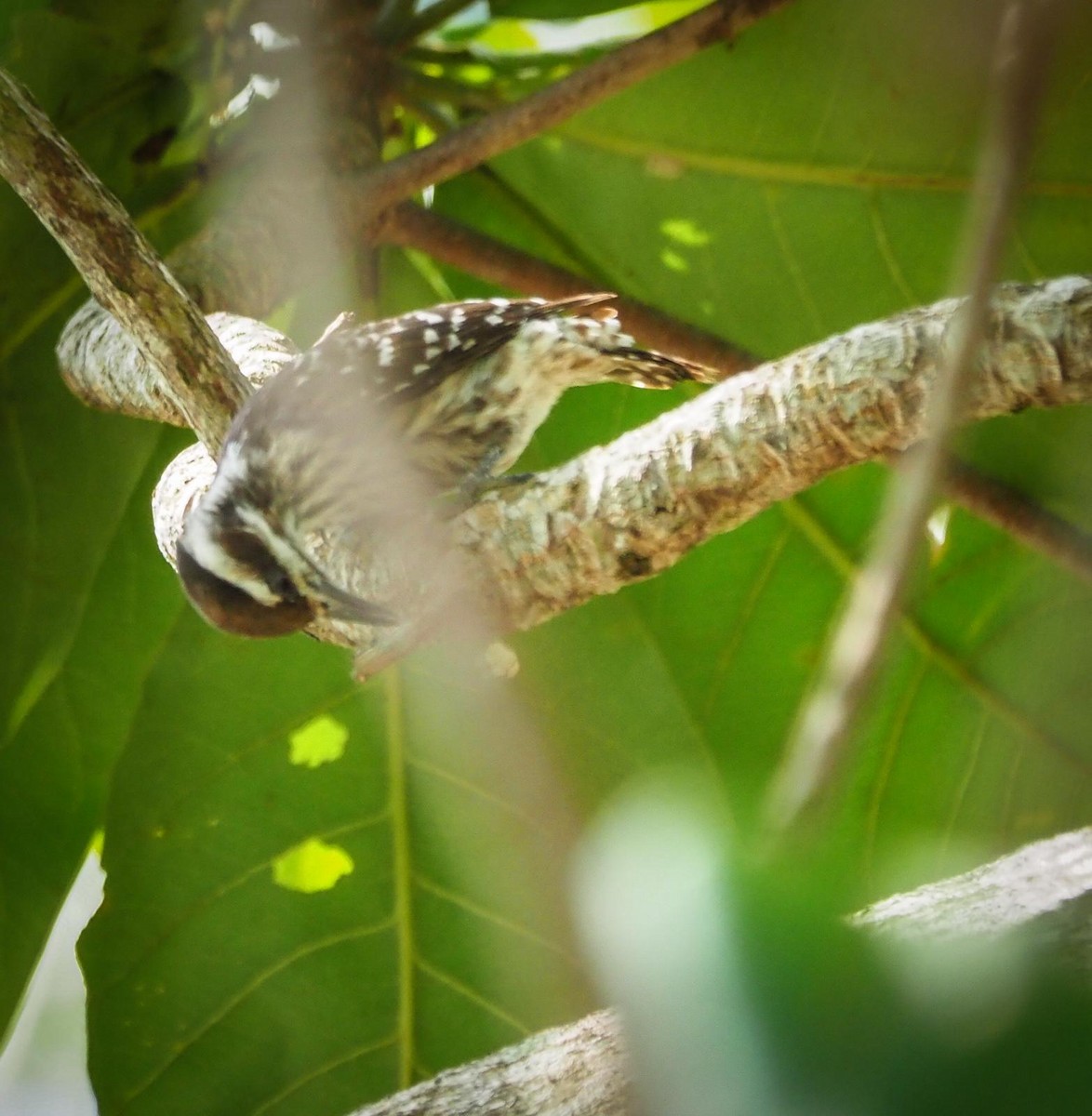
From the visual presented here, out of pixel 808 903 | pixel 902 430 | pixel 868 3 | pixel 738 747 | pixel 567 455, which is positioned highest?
pixel 868 3

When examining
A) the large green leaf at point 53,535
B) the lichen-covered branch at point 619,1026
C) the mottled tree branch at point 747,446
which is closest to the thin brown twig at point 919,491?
the lichen-covered branch at point 619,1026

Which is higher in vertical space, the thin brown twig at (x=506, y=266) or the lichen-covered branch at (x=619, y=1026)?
the thin brown twig at (x=506, y=266)

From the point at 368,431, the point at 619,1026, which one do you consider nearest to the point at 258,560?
the point at 368,431

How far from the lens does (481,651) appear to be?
1.90 meters

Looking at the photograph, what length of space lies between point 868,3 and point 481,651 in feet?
5.79

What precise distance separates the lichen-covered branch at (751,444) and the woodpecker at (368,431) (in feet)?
1.09

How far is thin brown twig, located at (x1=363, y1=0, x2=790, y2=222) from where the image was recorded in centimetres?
250

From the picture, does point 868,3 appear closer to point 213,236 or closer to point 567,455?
point 567,455

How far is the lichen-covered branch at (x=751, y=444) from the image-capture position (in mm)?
1438

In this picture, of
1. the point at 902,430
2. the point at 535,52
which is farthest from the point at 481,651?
the point at 535,52

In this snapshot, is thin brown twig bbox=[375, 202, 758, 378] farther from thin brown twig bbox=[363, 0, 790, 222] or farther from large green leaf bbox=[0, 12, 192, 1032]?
large green leaf bbox=[0, 12, 192, 1032]

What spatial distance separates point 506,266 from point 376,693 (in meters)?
1.05

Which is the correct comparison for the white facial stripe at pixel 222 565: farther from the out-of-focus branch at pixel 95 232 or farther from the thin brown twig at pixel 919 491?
the thin brown twig at pixel 919 491

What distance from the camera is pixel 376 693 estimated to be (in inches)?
125
